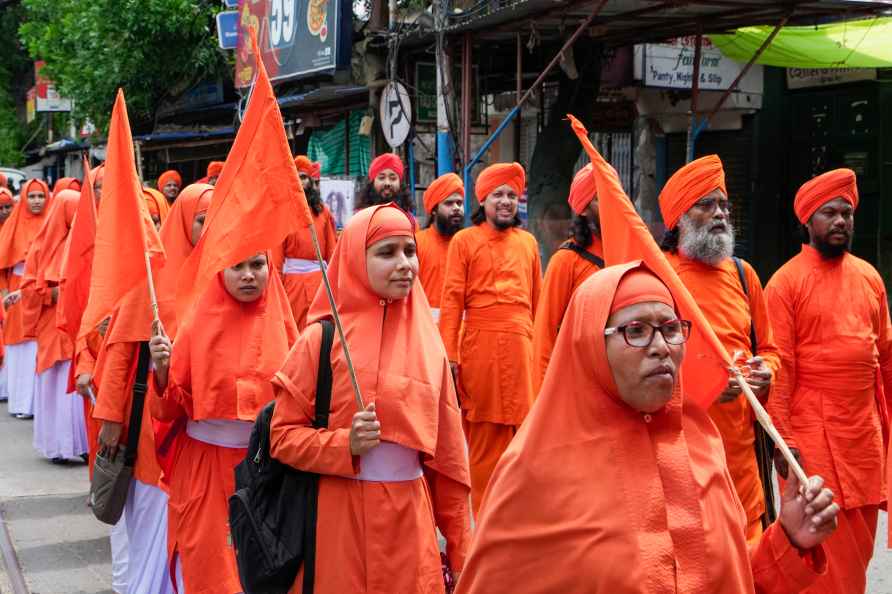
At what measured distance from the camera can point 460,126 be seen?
12133 mm

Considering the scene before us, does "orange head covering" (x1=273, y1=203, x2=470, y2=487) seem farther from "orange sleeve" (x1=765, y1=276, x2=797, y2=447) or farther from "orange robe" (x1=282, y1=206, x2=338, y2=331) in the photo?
"orange robe" (x1=282, y1=206, x2=338, y2=331)

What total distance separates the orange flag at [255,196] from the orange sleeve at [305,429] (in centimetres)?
50

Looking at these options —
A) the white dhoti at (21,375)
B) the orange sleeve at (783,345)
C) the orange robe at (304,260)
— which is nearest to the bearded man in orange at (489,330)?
the orange robe at (304,260)

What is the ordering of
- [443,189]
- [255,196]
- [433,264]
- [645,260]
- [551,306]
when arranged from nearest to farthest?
[645,260] < [255,196] < [551,306] < [433,264] < [443,189]

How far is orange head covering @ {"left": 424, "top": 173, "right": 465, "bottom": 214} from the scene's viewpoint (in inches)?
333

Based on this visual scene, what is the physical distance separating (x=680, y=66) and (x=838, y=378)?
802 centimetres

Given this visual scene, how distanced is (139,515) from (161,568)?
28 cm

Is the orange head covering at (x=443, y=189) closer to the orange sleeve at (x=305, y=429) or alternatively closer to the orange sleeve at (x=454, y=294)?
the orange sleeve at (x=454, y=294)

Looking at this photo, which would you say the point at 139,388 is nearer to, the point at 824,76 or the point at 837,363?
the point at 837,363

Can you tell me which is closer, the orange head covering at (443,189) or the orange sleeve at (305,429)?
the orange sleeve at (305,429)

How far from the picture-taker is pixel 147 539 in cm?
578

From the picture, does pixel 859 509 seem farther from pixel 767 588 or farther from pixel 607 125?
pixel 607 125

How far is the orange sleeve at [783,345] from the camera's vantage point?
5.49m

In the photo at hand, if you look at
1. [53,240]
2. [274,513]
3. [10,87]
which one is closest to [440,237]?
[53,240]
